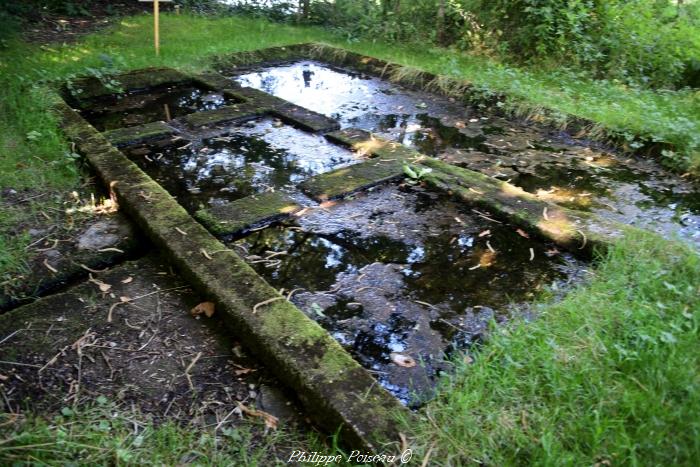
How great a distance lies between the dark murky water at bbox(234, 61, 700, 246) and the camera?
3973mm

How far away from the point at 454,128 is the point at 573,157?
120cm

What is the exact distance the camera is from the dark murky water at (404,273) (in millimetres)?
2654

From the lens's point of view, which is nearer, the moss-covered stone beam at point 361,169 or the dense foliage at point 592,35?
the moss-covered stone beam at point 361,169

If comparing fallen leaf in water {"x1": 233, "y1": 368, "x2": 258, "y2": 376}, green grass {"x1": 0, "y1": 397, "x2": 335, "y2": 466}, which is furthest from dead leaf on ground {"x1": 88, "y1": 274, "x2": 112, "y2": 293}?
fallen leaf in water {"x1": 233, "y1": 368, "x2": 258, "y2": 376}

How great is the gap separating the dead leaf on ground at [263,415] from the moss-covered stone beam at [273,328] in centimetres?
14

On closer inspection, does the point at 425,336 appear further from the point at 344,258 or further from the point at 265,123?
the point at 265,123

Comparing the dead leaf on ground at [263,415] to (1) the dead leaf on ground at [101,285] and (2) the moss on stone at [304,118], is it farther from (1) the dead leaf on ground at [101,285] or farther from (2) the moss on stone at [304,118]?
(2) the moss on stone at [304,118]

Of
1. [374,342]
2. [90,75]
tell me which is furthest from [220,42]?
[374,342]

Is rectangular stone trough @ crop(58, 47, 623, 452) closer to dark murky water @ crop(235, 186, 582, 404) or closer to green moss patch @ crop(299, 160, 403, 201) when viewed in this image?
green moss patch @ crop(299, 160, 403, 201)

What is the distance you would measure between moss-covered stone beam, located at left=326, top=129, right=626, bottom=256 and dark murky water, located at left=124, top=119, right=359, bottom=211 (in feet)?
0.94

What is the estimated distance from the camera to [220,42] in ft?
24.3

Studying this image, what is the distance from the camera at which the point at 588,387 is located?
2.15 metres

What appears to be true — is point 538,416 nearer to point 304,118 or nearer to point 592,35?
point 304,118

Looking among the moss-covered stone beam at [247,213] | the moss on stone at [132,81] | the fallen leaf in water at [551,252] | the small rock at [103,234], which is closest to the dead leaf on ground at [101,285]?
the small rock at [103,234]
